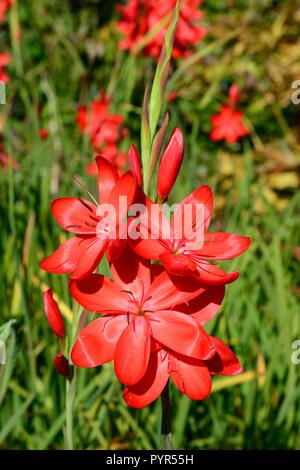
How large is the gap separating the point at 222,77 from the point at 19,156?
1.26 metres

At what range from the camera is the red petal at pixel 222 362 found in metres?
0.75

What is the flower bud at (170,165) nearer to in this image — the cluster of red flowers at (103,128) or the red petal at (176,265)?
the red petal at (176,265)

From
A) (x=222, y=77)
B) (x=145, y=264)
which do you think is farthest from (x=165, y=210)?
(x=222, y=77)

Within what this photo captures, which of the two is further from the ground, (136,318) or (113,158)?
(113,158)

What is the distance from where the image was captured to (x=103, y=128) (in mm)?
1960

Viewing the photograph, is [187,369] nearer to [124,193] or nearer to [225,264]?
[124,193]

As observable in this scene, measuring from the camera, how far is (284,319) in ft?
4.69

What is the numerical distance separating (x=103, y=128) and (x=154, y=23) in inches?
15.6

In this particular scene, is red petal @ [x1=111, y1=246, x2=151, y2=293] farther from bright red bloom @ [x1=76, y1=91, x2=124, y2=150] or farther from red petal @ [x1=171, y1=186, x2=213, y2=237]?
bright red bloom @ [x1=76, y1=91, x2=124, y2=150]

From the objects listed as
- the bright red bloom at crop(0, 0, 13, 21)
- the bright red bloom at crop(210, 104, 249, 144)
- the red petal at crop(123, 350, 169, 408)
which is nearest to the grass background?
the bright red bloom at crop(0, 0, 13, 21)

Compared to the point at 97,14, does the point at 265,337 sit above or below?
below

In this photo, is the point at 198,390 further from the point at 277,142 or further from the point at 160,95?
the point at 277,142

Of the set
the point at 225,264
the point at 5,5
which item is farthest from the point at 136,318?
the point at 5,5

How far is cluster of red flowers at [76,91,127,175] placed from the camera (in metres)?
1.92
